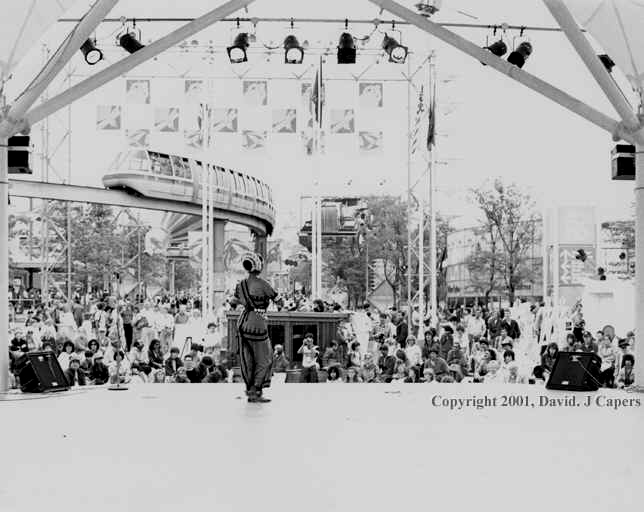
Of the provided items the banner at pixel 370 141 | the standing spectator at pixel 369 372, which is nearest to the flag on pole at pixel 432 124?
the banner at pixel 370 141

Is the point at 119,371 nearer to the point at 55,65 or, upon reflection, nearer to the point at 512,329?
the point at 55,65

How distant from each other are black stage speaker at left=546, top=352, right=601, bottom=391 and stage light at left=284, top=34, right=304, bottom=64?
7.28 m

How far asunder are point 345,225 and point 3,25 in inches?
1550

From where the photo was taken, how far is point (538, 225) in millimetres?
47000

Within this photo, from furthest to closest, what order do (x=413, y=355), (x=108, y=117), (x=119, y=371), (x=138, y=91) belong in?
(x=108, y=117)
(x=138, y=91)
(x=413, y=355)
(x=119, y=371)

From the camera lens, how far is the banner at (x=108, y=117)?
21578 mm

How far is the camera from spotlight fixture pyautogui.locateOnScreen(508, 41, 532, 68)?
13.9m

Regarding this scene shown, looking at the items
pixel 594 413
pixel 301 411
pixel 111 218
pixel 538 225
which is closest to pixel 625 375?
pixel 594 413

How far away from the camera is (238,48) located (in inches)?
598

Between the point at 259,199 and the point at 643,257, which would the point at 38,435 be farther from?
the point at 259,199

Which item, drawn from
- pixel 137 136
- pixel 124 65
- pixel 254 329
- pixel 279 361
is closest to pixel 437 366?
pixel 279 361

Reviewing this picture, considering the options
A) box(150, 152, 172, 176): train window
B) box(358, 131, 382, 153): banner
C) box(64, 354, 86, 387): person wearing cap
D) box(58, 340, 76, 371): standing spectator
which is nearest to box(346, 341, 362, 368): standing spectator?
box(64, 354, 86, 387): person wearing cap

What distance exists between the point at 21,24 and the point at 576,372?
916 cm

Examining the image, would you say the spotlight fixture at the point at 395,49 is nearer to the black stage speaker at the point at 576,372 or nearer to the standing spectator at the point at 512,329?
the black stage speaker at the point at 576,372
